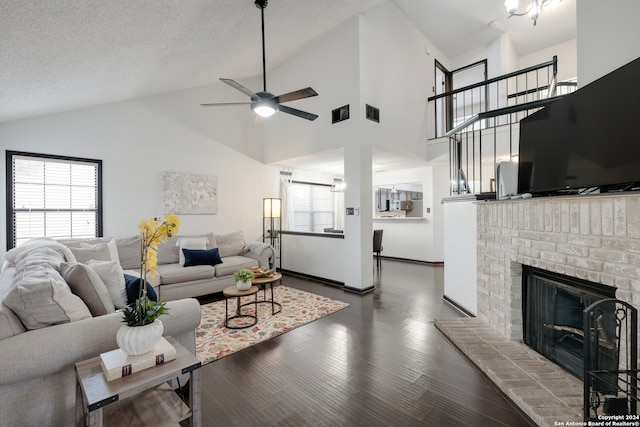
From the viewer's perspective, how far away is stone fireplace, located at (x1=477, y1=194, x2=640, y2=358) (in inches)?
66.2

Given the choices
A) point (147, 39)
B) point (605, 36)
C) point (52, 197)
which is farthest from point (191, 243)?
point (605, 36)

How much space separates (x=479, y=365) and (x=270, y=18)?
4.67 metres

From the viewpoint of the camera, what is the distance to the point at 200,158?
542cm

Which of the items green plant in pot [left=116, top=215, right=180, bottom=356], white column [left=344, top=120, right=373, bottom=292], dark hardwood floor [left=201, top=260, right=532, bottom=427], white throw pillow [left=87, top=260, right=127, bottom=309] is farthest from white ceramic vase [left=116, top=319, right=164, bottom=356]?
white column [left=344, top=120, right=373, bottom=292]

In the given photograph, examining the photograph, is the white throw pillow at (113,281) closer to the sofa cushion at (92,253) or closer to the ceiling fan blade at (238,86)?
the sofa cushion at (92,253)

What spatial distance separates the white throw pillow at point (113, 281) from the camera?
7.22ft

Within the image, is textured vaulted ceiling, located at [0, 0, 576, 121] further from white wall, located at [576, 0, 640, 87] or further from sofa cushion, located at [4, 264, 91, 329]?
white wall, located at [576, 0, 640, 87]

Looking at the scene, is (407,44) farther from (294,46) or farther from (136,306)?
(136,306)

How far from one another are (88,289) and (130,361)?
77 centimetres

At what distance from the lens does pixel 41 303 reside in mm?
1451

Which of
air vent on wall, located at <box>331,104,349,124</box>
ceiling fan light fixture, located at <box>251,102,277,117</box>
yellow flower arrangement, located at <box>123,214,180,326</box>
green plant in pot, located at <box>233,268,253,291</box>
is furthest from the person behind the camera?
air vent on wall, located at <box>331,104,349,124</box>

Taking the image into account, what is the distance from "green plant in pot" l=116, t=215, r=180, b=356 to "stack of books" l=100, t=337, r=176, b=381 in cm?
4

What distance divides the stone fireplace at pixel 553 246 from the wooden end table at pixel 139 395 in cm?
261

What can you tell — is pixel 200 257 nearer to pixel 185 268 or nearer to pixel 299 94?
pixel 185 268
